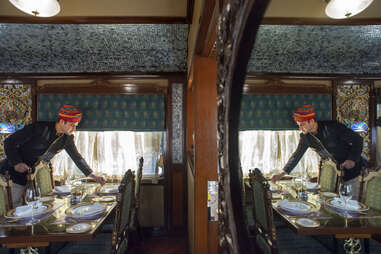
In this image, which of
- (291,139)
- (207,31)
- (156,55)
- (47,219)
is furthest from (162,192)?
(291,139)

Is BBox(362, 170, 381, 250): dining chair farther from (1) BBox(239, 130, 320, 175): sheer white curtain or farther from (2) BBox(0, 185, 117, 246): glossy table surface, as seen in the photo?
(2) BBox(0, 185, 117, 246): glossy table surface

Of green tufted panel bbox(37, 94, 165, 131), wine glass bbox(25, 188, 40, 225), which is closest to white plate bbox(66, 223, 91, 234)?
wine glass bbox(25, 188, 40, 225)

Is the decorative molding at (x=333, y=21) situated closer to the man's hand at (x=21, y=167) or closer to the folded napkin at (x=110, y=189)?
the folded napkin at (x=110, y=189)

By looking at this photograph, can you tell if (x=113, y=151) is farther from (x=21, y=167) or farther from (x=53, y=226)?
(x=53, y=226)

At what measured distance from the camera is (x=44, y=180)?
2.71 metres

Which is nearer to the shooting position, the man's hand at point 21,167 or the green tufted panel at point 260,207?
the green tufted panel at point 260,207

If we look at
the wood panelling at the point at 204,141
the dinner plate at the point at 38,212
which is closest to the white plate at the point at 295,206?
the wood panelling at the point at 204,141

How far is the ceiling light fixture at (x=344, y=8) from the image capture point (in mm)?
204

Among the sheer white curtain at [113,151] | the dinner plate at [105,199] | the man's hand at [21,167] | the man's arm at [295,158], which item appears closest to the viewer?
the man's arm at [295,158]

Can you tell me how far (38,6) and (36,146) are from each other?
1.79 meters

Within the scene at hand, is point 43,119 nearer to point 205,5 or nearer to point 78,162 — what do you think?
point 78,162

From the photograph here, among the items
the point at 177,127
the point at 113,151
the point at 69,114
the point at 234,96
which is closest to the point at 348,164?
the point at 234,96

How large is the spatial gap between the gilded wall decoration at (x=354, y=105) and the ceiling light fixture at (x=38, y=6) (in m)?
2.10

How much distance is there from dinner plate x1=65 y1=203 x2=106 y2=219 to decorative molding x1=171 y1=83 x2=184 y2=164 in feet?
4.84
